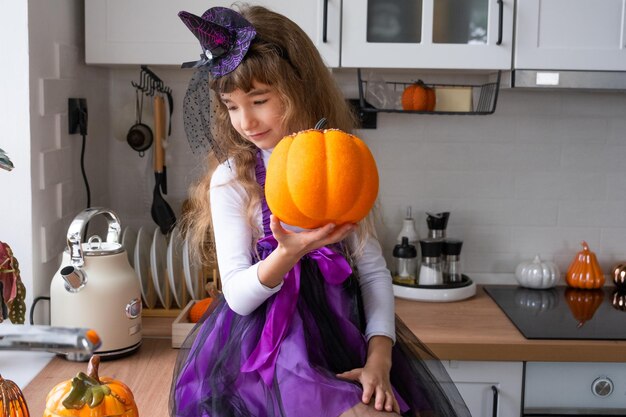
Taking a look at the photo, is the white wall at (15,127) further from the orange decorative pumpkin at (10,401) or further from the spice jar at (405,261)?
the spice jar at (405,261)

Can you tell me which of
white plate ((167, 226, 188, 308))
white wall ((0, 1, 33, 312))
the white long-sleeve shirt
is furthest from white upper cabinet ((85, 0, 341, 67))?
the white long-sleeve shirt

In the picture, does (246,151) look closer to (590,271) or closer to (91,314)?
(91,314)

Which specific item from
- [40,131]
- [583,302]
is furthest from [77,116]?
[583,302]

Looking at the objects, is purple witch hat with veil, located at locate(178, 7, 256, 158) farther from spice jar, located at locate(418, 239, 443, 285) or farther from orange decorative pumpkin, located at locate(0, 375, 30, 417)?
spice jar, located at locate(418, 239, 443, 285)

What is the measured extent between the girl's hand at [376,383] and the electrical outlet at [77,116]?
3.85 feet

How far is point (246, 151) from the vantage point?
153 centimetres

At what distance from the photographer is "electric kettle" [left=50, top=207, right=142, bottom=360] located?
1.86 metres

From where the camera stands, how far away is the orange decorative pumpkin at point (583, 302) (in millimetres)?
2301

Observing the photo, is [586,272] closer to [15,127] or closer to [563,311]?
[563,311]

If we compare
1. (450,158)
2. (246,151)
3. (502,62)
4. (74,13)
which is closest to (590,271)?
(450,158)

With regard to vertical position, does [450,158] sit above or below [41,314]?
above

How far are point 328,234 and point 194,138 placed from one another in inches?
16.3

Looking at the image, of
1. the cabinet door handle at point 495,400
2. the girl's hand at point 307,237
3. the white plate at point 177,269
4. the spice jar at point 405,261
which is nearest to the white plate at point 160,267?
the white plate at point 177,269

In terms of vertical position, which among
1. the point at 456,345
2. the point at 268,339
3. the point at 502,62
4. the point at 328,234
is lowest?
the point at 456,345
